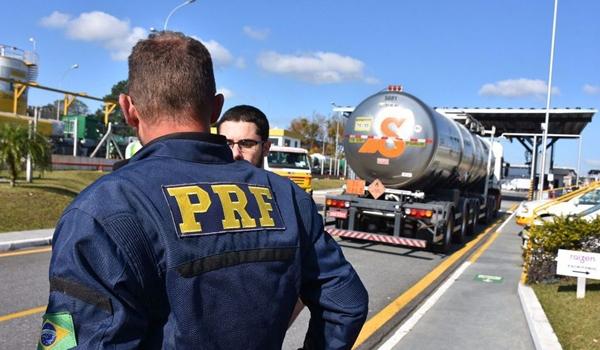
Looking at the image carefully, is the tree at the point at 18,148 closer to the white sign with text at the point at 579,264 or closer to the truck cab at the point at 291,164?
the truck cab at the point at 291,164

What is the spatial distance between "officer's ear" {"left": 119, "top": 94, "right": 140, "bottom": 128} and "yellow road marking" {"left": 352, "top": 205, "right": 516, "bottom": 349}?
4.08 metres

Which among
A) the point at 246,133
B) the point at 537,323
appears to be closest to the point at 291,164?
the point at 537,323

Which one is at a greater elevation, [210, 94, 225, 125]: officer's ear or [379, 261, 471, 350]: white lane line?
[210, 94, 225, 125]: officer's ear

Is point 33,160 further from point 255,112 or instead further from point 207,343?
point 207,343

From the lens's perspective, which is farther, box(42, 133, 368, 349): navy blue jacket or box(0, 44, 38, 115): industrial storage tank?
box(0, 44, 38, 115): industrial storage tank

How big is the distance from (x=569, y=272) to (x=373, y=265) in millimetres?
3626

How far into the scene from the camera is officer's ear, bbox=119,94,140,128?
1.60 metres

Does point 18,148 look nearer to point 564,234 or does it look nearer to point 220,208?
point 564,234

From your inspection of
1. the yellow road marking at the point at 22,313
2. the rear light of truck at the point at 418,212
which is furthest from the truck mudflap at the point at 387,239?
the yellow road marking at the point at 22,313

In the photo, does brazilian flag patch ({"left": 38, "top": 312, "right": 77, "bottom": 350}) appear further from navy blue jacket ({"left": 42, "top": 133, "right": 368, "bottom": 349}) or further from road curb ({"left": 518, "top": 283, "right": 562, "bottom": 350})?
road curb ({"left": 518, "top": 283, "right": 562, "bottom": 350})

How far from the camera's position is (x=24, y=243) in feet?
32.2

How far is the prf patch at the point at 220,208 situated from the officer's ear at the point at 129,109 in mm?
295

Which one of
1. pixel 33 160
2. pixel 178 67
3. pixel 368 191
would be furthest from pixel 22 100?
pixel 178 67

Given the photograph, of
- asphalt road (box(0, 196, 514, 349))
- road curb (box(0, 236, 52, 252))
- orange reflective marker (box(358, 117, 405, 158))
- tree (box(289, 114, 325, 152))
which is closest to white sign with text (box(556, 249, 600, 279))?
asphalt road (box(0, 196, 514, 349))
